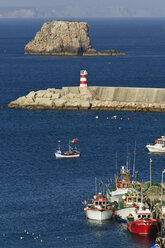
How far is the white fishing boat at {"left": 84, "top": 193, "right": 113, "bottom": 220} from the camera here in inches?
2704

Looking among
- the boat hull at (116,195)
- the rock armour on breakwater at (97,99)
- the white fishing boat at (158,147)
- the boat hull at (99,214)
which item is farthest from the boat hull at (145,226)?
the rock armour on breakwater at (97,99)

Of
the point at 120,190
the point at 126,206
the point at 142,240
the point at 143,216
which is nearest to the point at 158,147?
the point at 120,190

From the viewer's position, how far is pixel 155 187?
243 ft

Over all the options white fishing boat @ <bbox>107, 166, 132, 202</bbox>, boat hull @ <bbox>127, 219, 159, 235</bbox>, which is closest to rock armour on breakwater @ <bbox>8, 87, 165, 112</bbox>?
white fishing boat @ <bbox>107, 166, 132, 202</bbox>

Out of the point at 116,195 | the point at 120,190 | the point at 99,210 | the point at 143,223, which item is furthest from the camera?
the point at 120,190

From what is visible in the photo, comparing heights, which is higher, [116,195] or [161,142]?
[161,142]

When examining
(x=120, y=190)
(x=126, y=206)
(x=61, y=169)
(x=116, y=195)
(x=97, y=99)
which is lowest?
(x=126, y=206)

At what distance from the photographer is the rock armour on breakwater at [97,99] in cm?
12862

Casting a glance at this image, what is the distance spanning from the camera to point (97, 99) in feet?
438

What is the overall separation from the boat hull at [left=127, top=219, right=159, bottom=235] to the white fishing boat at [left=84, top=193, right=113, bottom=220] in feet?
12.8

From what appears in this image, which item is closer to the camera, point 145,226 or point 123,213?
point 145,226

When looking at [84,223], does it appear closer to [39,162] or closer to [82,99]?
[39,162]

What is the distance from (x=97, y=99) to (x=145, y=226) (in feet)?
229

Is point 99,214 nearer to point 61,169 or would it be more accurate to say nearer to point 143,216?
point 143,216
